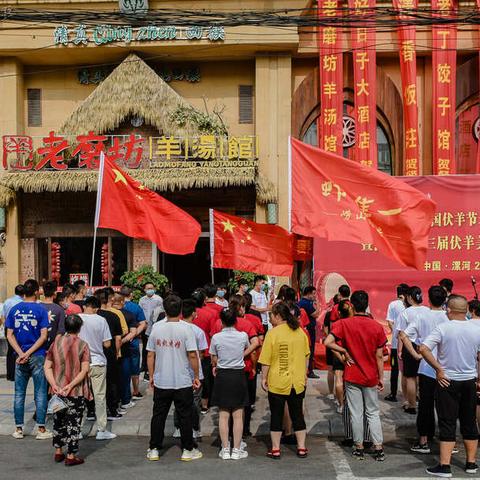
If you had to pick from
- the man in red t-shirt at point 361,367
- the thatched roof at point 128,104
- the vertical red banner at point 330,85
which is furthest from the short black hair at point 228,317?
the vertical red banner at point 330,85

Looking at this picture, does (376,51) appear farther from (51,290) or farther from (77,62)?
(51,290)

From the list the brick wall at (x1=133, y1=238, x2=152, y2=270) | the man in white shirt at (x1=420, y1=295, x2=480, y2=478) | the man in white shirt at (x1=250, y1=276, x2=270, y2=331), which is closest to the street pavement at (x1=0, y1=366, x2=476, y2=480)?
the man in white shirt at (x1=420, y1=295, x2=480, y2=478)

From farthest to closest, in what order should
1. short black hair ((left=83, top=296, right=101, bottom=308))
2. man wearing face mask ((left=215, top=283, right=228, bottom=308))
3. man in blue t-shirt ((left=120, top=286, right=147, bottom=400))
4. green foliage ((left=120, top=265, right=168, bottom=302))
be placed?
green foliage ((left=120, top=265, right=168, bottom=302))
man wearing face mask ((left=215, top=283, right=228, bottom=308))
man in blue t-shirt ((left=120, top=286, right=147, bottom=400))
short black hair ((left=83, top=296, right=101, bottom=308))

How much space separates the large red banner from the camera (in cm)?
1202

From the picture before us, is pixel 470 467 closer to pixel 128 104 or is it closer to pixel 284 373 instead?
pixel 284 373

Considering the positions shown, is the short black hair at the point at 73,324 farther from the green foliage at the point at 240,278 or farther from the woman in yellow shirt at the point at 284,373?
the green foliage at the point at 240,278

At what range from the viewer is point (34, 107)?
1827 centimetres

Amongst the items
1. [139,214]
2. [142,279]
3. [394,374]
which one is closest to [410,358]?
[394,374]

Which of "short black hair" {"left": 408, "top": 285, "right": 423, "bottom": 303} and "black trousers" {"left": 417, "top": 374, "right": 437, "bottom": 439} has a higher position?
"short black hair" {"left": 408, "top": 285, "right": 423, "bottom": 303}

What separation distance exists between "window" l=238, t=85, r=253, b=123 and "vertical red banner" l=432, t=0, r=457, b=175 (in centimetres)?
489

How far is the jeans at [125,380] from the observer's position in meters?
9.12

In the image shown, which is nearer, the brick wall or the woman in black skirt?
the woman in black skirt

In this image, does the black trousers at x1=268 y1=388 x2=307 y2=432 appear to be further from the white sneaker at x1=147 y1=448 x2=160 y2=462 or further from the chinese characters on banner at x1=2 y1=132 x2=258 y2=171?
the chinese characters on banner at x1=2 y1=132 x2=258 y2=171

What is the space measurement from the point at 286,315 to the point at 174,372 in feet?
4.45
